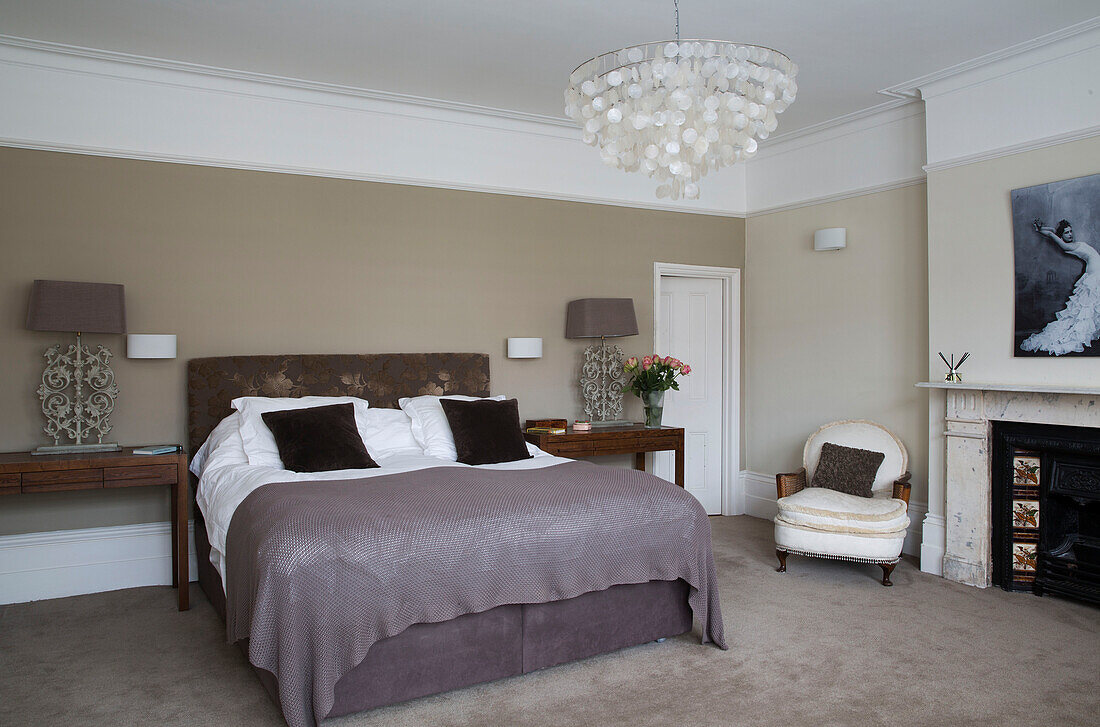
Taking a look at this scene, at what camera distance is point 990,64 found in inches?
177

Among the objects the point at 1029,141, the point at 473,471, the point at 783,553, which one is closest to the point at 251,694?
the point at 473,471

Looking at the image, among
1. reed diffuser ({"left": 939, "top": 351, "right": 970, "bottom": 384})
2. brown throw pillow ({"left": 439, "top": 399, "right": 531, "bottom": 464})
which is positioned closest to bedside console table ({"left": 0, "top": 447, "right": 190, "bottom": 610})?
brown throw pillow ({"left": 439, "top": 399, "right": 531, "bottom": 464})

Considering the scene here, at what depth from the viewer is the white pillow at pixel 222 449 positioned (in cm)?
413

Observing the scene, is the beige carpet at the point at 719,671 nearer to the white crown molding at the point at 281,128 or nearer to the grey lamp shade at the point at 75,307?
the grey lamp shade at the point at 75,307

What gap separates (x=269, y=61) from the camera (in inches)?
179

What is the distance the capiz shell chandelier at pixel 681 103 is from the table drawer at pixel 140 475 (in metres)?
2.84

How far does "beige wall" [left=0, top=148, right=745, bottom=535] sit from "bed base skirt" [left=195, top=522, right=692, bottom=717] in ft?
5.59

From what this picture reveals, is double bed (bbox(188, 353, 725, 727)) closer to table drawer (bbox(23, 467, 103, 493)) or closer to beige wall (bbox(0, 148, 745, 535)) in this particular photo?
table drawer (bbox(23, 467, 103, 493))

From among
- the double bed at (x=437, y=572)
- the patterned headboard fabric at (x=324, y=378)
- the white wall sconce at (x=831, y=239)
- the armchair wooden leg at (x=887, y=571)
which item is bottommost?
the armchair wooden leg at (x=887, y=571)

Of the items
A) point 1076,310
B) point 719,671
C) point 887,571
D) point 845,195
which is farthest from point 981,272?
point 719,671

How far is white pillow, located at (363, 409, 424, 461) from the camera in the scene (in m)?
4.54

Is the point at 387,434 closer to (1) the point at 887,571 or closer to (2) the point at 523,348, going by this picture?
(2) the point at 523,348

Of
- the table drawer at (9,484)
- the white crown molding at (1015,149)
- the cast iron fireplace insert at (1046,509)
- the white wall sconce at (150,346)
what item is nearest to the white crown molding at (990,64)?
the white crown molding at (1015,149)

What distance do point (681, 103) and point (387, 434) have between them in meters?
2.69
